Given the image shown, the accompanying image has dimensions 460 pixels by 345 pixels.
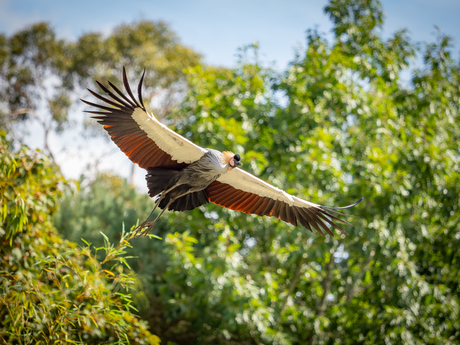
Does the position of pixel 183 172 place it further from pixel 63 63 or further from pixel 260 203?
pixel 63 63

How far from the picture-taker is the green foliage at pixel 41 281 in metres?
3.21

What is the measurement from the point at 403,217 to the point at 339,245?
1.20 m

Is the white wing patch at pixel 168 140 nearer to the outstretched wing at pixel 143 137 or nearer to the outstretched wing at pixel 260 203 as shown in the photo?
the outstretched wing at pixel 143 137

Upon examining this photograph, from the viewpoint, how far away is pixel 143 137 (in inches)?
146

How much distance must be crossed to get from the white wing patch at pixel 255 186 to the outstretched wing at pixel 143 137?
534 millimetres

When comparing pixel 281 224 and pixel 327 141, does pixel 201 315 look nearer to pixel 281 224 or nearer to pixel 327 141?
pixel 281 224

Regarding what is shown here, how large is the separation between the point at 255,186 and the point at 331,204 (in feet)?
8.01

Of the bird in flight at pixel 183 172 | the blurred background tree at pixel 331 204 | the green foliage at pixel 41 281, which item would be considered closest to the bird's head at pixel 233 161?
the bird in flight at pixel 183 172

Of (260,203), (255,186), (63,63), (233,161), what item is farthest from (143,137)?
(63,63)

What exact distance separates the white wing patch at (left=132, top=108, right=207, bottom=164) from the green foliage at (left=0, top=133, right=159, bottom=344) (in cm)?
98

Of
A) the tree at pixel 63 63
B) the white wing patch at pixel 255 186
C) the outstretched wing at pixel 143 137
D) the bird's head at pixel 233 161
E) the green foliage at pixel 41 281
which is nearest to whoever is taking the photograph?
the green foliage at pixel 41 281

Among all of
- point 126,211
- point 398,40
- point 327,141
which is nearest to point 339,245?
point 327,141

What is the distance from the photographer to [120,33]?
49.0 ft

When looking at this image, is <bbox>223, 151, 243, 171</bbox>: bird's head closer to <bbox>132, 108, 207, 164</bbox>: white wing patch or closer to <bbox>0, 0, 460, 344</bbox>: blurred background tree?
<bbox>132, 108, 207, 164</bbox>: white wing patch
